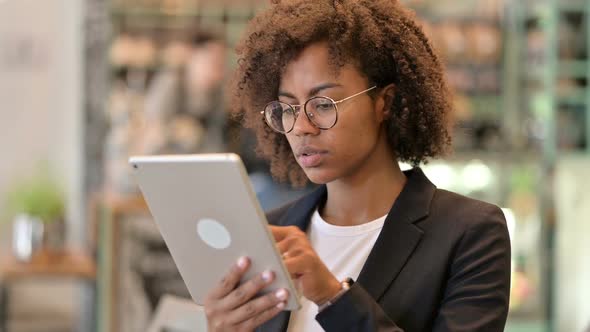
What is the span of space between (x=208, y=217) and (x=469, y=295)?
425 millimetres

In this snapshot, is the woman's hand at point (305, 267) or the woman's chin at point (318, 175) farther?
the woman's chin at point (318, 175)

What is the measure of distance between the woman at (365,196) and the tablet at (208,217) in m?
0.03

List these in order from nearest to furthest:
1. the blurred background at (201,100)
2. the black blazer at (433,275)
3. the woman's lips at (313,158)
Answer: the black blazer at (433,275) → the woman's lips at (313,158) → the blurred background at (201,100)

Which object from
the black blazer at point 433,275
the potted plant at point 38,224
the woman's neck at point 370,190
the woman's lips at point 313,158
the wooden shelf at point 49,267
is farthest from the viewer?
the potted plant at point 38,224

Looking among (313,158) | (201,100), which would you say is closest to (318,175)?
(313,158)

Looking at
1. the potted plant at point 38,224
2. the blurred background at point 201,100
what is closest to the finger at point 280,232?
the potted plant at point 38,224

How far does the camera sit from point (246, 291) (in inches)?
57.5

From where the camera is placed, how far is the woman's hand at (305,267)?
1.45 metres

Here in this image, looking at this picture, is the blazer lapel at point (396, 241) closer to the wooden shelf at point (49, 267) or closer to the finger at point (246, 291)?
the finger at point (246, 291)

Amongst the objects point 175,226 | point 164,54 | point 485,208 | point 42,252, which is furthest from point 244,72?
point 164,54

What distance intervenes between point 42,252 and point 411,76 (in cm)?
425

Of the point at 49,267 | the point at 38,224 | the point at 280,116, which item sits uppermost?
the point at 280,116

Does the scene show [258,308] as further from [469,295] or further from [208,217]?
[469,295]

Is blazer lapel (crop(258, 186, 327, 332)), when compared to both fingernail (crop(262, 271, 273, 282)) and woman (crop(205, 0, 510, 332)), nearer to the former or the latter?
woman (crop(205, 0, 510, 332))
